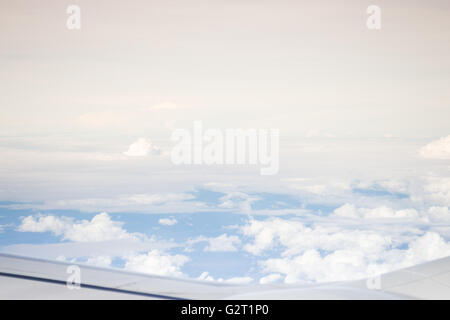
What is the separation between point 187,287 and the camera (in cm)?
386

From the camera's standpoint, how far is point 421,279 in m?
3.47

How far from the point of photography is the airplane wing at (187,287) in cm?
306

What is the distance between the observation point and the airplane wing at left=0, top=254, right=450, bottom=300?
3061 mm

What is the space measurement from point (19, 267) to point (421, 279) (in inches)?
127
